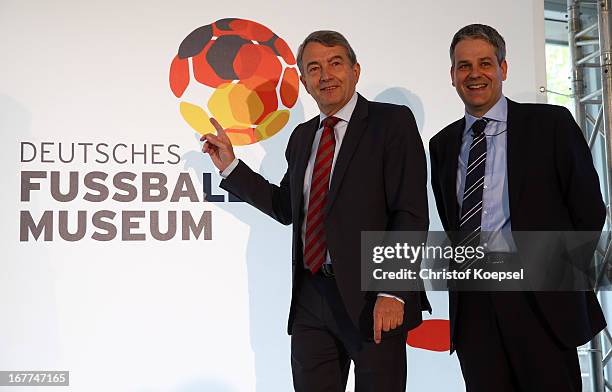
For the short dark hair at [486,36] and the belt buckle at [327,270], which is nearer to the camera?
the belt buckle at [327,270]

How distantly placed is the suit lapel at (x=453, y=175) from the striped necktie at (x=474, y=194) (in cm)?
4

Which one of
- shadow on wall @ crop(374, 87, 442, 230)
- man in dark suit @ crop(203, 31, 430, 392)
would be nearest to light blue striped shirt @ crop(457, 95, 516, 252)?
man in dark suit @ crop(203, 31, 430, 392)

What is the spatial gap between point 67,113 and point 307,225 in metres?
1.73

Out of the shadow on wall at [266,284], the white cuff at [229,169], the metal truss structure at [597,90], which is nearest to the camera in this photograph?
the white cuff at [229,169]

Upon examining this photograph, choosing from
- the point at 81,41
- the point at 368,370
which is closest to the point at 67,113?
the point at 81,41

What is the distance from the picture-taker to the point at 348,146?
2.42 m

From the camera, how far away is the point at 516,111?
8.23ft

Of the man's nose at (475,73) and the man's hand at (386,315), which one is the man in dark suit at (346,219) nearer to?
the man's hand at (386,315)

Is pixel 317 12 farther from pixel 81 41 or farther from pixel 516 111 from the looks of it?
pixel 516 111

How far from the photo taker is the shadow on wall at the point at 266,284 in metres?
3.59

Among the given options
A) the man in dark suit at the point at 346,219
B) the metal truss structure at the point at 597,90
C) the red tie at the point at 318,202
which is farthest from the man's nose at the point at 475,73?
the metal truss structure at the point at 597,90

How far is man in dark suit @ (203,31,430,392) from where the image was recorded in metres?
2.29

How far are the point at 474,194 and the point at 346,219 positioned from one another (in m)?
0.49

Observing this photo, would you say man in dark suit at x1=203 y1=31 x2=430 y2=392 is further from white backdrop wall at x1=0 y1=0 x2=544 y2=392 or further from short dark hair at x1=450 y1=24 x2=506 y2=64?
white backdrop wall at x1=0 y1=0 x2=544 y2=392
